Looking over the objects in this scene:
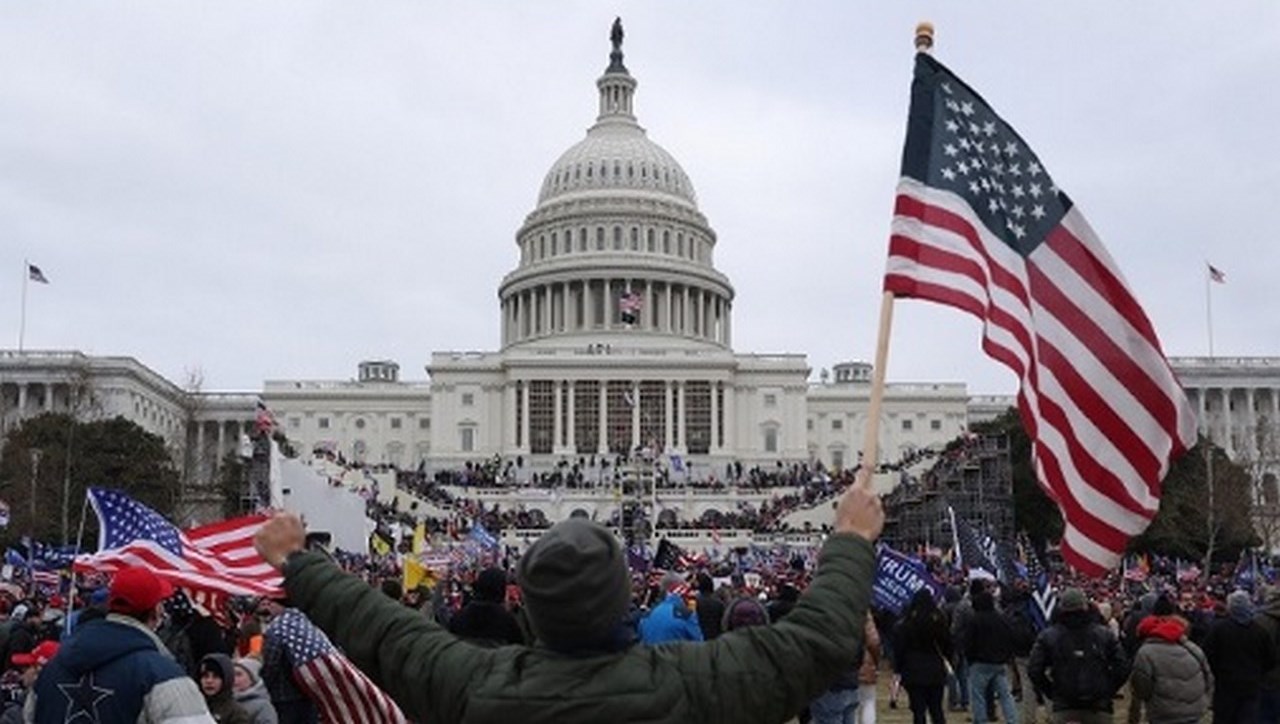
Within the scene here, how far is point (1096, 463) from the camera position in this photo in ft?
21.4

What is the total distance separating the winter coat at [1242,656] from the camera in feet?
36.4

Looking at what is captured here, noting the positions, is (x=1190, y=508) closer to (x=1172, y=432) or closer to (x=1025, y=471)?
(x=1025, y=471)

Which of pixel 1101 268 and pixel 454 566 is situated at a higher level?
pixel 1101 268

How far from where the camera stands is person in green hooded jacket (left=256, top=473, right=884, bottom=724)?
341 cm

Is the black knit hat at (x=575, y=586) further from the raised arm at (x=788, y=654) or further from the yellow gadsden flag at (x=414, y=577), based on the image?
the yellow gadsden flag at (x=414, y=577)

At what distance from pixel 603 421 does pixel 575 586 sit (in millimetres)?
95232

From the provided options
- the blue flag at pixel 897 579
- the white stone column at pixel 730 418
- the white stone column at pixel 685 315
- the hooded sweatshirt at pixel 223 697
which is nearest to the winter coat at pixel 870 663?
the blue flag at pixel 897 579

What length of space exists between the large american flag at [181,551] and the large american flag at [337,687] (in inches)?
54.1

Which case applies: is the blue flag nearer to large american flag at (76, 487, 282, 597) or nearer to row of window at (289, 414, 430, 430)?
large american flag at (76, 487, 282, 597)

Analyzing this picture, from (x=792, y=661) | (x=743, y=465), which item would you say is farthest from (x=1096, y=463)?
(x=743, y=465)

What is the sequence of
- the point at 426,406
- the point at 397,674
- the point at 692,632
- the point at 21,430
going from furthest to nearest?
1. the point at 426,406
2. the point at 21,430
3. the point at 692,632
4. the point at 397,674

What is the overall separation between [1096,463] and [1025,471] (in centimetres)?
5832

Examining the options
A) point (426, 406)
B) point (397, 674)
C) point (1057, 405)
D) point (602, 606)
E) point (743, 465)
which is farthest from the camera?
point (426, 406)

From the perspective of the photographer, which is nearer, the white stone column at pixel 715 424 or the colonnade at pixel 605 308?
the white stone column at pixel 715 424
